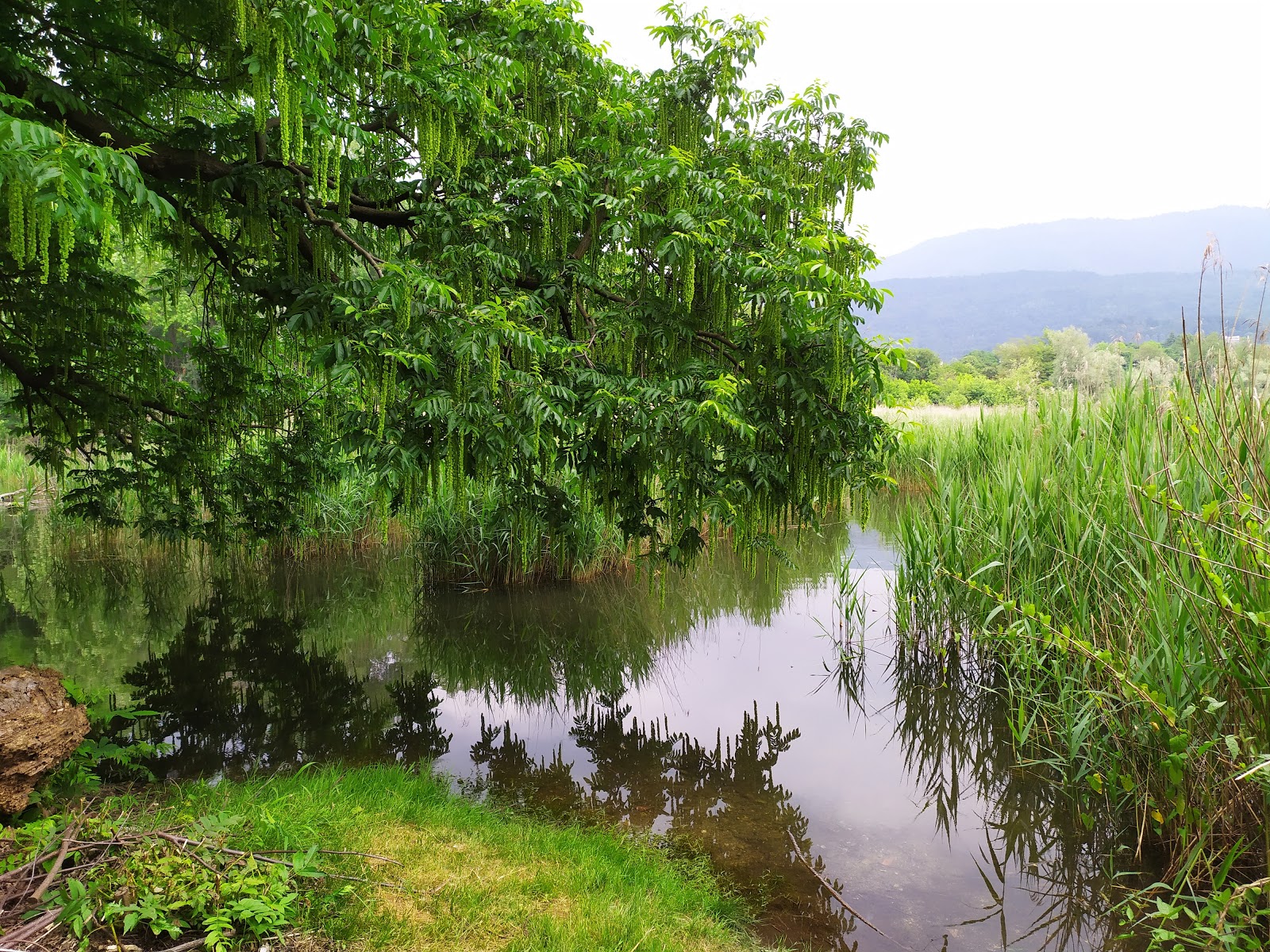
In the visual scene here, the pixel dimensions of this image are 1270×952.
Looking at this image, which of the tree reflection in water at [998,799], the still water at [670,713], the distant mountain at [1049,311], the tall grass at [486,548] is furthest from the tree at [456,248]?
the distant mountain at [1049,311]

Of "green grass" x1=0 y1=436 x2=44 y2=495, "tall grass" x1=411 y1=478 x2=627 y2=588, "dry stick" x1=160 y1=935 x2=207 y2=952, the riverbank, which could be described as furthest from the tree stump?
"green grass" x1=0 y1=436 x2=44 y2=495

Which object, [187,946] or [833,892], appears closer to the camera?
[187,946]

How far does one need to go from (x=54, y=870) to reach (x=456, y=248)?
10.8 ft

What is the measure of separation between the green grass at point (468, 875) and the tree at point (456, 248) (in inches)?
65.5

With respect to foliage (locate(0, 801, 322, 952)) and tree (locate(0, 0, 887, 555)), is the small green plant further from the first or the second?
tree (locate(0, 0, 887, 555))

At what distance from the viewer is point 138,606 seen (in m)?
9.02

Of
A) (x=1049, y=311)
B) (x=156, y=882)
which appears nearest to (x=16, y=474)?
(x=156, y=882)

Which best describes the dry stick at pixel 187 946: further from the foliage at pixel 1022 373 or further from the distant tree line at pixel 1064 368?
the foliage at pixel 1022 373

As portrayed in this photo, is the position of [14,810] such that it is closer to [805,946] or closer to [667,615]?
[805,946]

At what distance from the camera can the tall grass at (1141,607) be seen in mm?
2863

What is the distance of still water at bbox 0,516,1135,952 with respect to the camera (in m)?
3.89

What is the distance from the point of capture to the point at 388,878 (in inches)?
120

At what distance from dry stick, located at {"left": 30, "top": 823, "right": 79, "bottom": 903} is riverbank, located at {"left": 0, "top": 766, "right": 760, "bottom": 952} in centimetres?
4

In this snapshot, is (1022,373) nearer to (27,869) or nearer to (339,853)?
(339,853)
